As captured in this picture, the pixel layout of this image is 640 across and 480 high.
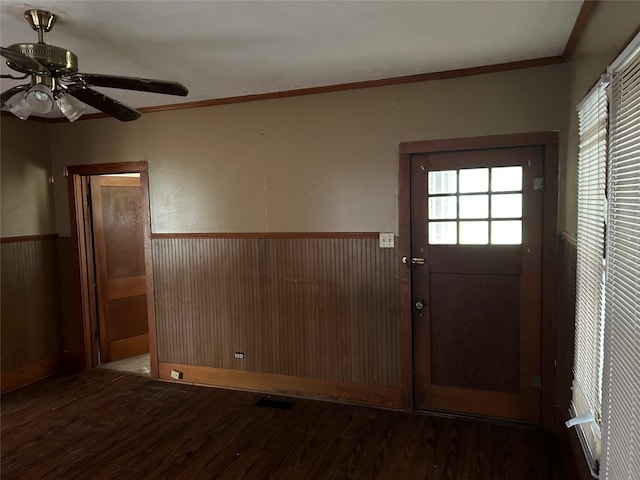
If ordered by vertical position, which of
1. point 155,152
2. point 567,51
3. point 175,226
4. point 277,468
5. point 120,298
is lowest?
point 277,468

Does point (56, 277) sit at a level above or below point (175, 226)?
below

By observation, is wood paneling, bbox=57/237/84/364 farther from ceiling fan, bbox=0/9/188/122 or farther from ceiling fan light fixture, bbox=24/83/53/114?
ceiling fan light fixture, bbox=24/83/53/114

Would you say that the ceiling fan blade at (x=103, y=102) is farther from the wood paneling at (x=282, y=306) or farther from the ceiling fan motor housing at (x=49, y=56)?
the wood paneling at (x=282, y=306)

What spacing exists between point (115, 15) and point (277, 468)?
256cm

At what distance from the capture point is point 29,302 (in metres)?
4.07

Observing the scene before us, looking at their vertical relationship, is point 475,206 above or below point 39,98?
below

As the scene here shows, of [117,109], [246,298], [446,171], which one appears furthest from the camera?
[246,298]

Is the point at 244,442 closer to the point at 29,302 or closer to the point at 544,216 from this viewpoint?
the point at 544,216

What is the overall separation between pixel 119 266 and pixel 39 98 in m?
2.99

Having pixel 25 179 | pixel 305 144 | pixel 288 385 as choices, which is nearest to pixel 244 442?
pixel 288 385

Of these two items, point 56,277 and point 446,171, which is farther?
point 56,277

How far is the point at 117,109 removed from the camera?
2.33m

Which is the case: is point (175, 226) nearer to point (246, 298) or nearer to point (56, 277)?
point (246, 298)

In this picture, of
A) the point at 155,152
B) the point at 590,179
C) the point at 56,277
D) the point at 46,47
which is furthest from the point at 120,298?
the point at 590,179
